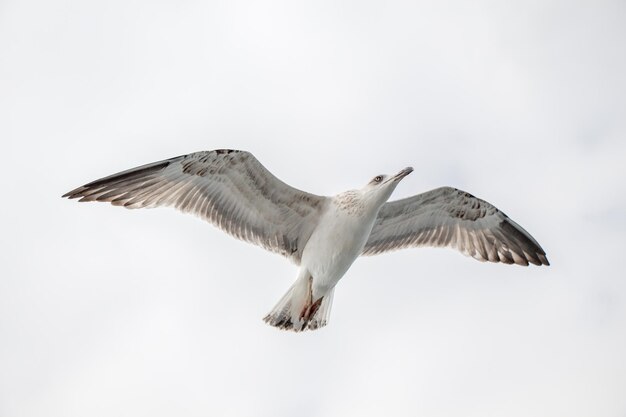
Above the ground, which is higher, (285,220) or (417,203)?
(417,203)

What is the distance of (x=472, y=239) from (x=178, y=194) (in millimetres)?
4606

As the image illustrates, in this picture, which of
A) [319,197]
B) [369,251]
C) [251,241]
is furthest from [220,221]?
[369,251]

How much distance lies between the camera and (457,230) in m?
13.5

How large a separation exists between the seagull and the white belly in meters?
0.01

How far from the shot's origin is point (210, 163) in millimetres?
12188

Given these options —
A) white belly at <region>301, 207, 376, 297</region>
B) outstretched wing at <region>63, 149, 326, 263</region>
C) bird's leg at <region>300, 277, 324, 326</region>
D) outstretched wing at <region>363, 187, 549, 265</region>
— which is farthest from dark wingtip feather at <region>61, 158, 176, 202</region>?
outstretched wing at <region>363, 187, 549, 265</region>

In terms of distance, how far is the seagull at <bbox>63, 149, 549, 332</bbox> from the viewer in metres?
12.0

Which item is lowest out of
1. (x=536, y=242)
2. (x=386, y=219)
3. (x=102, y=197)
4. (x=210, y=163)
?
(x=102, y=197)

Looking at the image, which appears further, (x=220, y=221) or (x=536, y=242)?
(x=536, y=242)

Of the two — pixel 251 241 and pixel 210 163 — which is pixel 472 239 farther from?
pixel 210 163

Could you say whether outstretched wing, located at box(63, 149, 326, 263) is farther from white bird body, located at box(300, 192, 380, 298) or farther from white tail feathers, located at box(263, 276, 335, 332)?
white tail feathers, located at box(263, 276, 335, 332)

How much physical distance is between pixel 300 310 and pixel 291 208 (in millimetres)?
1478

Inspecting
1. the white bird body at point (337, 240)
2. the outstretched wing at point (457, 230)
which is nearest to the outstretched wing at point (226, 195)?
the white bird body at point (337, 240)

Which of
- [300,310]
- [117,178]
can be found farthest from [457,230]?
[117,178]
